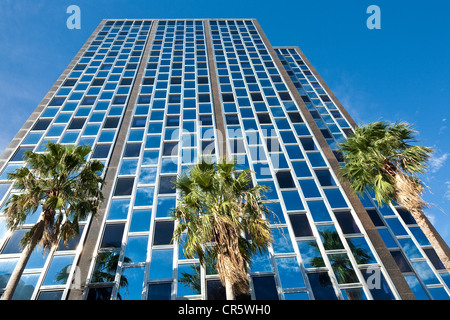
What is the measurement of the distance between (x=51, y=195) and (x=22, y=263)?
257cm

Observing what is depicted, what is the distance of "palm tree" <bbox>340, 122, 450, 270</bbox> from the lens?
1055 centimetres

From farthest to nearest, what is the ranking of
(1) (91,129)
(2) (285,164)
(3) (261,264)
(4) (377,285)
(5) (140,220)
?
(1) (91,129) < (2) (285,164) < (5) (140,220) < (3) (261,264) < (4) (377,285)

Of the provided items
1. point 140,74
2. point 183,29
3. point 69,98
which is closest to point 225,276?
point 69,98

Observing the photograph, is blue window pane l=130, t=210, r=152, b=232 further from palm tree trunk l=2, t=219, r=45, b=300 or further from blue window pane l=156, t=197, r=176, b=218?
palm tree trunk l=2, t=219, r=45, b=300

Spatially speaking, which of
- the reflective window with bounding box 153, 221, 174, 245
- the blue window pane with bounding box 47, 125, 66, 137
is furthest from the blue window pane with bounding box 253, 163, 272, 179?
the blue window pane with bounding box 47, 125, 66, 137

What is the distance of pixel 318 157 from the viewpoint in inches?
768

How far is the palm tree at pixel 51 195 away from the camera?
382 inches

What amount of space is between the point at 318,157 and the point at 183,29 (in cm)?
3019

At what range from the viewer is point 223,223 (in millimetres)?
8680

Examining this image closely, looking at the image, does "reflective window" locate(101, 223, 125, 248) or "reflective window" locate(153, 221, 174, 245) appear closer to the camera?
"reflective window" locate(101, 223, 125, 248)

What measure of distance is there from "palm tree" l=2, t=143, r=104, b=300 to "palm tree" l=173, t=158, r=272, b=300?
179 inches

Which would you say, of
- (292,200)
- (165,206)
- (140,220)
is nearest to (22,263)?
(140,220)

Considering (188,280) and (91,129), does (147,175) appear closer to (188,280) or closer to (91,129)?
(91,129)
